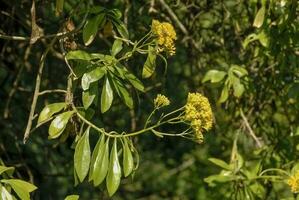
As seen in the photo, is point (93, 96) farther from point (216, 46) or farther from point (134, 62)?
point (216, 46)

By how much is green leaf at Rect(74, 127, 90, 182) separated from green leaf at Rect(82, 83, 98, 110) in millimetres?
68

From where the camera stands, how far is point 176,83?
383cm

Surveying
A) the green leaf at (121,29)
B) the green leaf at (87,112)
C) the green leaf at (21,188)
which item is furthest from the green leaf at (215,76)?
the green leaf at (21,188)

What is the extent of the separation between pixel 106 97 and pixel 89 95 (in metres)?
0.04

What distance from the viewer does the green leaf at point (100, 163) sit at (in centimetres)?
147

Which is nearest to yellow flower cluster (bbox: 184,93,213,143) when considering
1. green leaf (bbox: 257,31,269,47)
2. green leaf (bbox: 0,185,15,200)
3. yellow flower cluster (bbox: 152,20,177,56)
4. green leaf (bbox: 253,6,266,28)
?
yellow flower cluster (bbox: 152,20,177,56)

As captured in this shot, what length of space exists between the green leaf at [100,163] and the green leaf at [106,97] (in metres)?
0.07

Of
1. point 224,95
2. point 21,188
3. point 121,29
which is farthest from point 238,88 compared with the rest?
point 21,188

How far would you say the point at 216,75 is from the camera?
2.26 metres

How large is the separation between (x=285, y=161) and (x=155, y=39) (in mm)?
952

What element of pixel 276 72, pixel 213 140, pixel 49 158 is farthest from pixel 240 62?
pixel 213 140

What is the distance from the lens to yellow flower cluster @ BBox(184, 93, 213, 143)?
Answer: 1481 mm

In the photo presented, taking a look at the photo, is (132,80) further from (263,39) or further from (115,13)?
(263,39)

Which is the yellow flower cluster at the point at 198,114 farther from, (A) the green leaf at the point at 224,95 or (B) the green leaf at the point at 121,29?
(A) the green leaf at the point at 224,95
